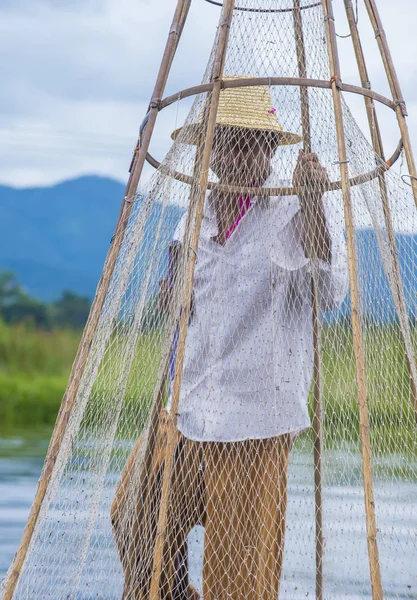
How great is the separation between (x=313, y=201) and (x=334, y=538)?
6.09 ft

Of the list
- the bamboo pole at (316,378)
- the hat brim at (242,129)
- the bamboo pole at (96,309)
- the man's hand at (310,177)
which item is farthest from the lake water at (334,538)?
the hat brim at (242,129)

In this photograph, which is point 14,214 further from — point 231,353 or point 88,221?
point 231,353

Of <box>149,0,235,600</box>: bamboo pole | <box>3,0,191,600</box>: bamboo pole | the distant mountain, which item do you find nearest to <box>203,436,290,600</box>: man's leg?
<box>149,0,235,600</box>: bamboo pole

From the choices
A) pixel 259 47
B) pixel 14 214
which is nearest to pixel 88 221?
pixel 14 214

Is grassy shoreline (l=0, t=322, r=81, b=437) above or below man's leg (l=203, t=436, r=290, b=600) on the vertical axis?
below

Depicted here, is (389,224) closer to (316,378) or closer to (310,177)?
(310,177)

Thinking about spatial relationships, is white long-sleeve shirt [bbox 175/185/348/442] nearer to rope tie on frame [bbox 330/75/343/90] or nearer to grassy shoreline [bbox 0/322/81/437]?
rope tie on frame [bbox 330/75/343/90]

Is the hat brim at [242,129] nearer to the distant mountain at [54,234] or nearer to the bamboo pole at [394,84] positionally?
the bamboo pole at [394,84]

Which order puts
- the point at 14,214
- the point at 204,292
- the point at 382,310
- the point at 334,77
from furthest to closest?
the point at 14,214, the point at 382,310, the point at 204,292, the point at 334,77

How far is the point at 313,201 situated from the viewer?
107 inches

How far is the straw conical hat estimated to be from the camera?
2807mm

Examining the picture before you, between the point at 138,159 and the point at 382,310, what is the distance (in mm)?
868

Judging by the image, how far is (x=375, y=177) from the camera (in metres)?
2.94

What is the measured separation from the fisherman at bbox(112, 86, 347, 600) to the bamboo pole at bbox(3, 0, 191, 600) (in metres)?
0.19
